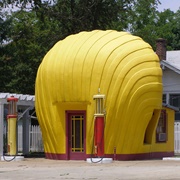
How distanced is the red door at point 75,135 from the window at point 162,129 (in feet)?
13.0

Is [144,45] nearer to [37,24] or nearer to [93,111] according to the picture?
[93,111]

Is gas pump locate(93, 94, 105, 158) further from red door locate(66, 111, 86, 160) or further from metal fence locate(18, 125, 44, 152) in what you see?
metal fence locate(18, 125, 44, 152)

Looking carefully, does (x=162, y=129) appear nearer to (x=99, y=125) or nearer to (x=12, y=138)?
(x=99, y=125)

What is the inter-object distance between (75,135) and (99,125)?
2342 mm

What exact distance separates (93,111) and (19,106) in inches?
229

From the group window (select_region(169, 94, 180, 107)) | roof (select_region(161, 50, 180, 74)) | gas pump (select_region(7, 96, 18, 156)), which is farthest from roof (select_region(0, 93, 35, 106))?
window (select_region(169, 94, 180, 107))

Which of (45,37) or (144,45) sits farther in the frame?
(45,37)

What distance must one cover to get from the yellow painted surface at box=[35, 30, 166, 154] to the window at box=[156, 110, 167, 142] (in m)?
2.16

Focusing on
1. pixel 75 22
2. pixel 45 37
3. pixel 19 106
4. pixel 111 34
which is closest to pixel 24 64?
pixel 45 37

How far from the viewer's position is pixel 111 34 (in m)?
29.4

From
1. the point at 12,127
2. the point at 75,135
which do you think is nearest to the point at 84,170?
the point at 75,135

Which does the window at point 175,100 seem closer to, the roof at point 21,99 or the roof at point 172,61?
the roof at point 172,61

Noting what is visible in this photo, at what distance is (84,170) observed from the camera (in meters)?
23.3

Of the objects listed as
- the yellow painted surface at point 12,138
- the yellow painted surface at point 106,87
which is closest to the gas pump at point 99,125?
the yellow painted surface at point 106,87
